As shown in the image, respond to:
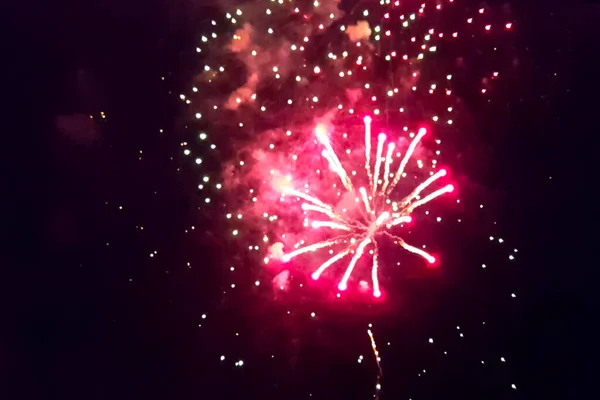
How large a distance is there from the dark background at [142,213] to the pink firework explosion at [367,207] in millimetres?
498

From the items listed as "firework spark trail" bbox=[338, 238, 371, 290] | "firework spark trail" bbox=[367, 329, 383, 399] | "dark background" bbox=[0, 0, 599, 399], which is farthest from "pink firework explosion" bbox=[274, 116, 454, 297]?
"dark background" bbox=[0, 0, 599, 399]

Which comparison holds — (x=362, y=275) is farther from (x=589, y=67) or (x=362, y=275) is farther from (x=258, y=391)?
(x=589, y=67)

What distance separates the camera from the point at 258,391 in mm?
3527

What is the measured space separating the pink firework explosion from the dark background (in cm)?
50

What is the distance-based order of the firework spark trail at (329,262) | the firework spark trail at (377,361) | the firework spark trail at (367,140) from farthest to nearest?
the firework spark trail at (377,361) → the firework spark trail at (329,262) → the firework spark trail at (367,140)

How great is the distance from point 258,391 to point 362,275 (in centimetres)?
90

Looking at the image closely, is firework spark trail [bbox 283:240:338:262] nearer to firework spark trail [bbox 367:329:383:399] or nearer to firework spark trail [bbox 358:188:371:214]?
firework spark trail [bbox 358:188:371:214]

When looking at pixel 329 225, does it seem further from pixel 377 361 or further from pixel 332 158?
pixel 377 361

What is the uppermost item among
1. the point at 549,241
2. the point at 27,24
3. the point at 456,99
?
the point at 27,24

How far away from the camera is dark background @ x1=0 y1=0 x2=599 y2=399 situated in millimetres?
3215

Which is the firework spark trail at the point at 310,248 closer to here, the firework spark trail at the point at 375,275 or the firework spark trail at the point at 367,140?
the firework spark trail at the point at 375,275

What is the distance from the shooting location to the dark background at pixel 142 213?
3215 mm

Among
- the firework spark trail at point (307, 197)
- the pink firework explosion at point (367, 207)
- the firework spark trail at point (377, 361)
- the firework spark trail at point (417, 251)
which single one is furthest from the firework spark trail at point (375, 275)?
the firework spark trail at point (307, 197)

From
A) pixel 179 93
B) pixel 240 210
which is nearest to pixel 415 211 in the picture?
pixel 240 210
